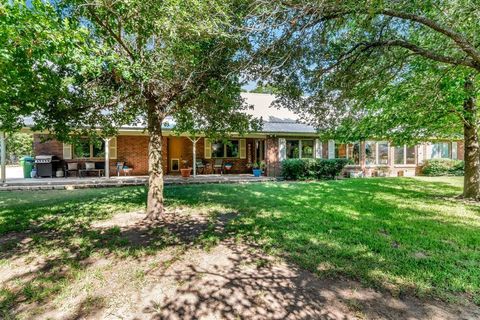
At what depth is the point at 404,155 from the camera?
59.6 feet

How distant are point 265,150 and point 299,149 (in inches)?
95.5

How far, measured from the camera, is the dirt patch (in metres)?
2.79

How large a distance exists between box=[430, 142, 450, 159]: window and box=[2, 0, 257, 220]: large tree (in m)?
17.6

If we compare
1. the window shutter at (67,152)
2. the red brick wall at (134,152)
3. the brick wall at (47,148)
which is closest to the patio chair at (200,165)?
the red brick wall at (134,152)

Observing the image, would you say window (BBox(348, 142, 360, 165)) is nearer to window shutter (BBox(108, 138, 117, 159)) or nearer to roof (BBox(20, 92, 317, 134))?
roof (BBox(20, 92, 317, 134))

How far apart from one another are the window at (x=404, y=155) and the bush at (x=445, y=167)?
1.18 meters

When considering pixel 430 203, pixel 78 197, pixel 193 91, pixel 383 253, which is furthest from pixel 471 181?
pixel 78 197

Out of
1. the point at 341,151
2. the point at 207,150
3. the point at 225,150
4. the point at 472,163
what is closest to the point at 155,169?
the point at 207,150

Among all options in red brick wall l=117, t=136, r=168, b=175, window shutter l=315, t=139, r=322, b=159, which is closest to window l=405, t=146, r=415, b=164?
window shutter l=315, t=139, r=322, b=159

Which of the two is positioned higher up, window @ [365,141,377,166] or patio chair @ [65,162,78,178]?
window @ [365,141,377,166]

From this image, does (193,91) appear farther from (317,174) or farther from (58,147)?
(58,147)

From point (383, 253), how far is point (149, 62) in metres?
5.37

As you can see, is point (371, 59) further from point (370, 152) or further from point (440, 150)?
point (440, 150)

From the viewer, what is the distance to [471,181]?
8508 millimetres
